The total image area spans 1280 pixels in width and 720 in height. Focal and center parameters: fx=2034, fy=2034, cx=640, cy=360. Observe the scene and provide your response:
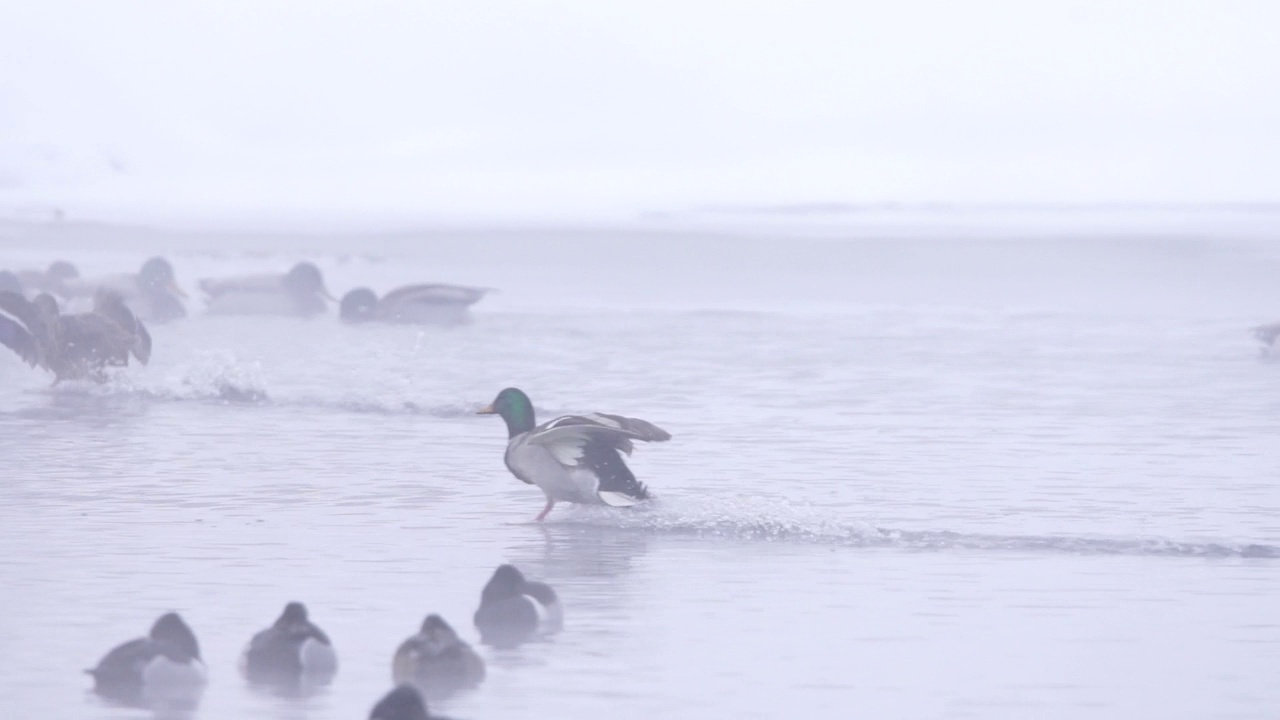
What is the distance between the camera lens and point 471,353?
1938cm

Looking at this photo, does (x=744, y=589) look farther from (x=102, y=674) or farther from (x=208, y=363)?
(x=208, y=363)

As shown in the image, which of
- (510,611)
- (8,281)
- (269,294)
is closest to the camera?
(510,611)

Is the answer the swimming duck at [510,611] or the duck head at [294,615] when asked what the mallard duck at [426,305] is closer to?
the swimming duck at [510,611]

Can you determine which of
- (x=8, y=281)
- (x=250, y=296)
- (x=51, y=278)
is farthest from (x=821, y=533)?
(x=51, y=278)

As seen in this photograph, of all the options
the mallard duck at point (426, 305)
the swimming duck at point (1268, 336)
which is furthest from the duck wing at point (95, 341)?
the swimming duck at point (1268, 336)

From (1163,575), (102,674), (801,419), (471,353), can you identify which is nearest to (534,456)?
(1163,575)

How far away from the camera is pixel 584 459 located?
379 inches

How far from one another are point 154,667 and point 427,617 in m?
0.85

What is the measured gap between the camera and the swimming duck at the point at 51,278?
2505cm

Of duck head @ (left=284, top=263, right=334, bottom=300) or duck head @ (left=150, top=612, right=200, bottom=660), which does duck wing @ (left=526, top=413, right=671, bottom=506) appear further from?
duck head @ (left=284, top=263, right=334, bottom=300)

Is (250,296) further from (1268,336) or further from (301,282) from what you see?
(1268,336)

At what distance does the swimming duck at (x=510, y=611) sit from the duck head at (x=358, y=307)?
16.6m

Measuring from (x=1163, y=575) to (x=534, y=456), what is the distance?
299 centimetres

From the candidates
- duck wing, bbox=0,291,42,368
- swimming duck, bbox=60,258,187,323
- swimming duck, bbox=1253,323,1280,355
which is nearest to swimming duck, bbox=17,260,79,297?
swimming duck, bbox=60,258,187,323
